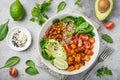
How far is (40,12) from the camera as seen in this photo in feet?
7.39

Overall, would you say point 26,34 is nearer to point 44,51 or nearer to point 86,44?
point 44,51

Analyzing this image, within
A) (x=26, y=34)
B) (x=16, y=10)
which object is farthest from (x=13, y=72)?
(x=16, y=10)

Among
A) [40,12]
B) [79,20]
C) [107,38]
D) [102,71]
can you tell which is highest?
[40,12]

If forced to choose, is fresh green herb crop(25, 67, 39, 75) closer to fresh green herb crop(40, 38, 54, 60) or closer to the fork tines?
fresh green herb crop(40, 38, 54, 60)

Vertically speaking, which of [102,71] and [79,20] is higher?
[79,20]

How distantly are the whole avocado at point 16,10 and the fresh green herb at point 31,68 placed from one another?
0.25 metres

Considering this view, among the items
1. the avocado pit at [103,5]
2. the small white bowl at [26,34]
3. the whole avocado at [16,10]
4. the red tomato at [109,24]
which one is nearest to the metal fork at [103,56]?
the red tomato at [109,24]

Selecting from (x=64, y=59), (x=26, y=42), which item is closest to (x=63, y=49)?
(x=64, y=59)

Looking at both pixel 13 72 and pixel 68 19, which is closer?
pixel 68 19

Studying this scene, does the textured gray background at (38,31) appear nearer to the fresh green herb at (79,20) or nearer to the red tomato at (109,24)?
the red tomato at (109,24)

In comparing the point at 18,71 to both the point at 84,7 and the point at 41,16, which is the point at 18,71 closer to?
the point at 41,16

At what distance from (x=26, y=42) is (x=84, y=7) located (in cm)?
38

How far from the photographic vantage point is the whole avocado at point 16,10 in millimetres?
2188

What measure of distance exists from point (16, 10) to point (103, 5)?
18.2 inches
